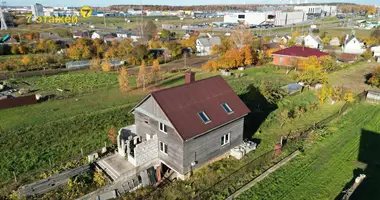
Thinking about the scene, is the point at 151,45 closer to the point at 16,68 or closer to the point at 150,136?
the point at 16,68

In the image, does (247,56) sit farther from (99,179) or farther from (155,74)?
(99,179)

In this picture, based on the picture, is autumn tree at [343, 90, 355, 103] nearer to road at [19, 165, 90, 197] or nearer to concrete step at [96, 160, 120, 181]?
concrete step at [96, 160, 120, 181]

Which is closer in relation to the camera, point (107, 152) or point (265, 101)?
point (107, 152)

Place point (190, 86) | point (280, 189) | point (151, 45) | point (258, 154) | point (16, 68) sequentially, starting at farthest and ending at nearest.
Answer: point (151, 45)
point (16, 68)
point (258, 154)
point (190, 86)
point (280, 189)

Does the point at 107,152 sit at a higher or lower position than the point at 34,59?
lower

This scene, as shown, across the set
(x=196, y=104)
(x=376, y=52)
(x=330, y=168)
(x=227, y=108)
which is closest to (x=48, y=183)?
(x=196, y=104)

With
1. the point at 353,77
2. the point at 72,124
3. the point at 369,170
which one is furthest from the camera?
the point at 353,77

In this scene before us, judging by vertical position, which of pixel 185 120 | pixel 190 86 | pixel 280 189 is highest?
pixel 190 86

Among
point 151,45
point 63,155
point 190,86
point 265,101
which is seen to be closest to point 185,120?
point 190,86
